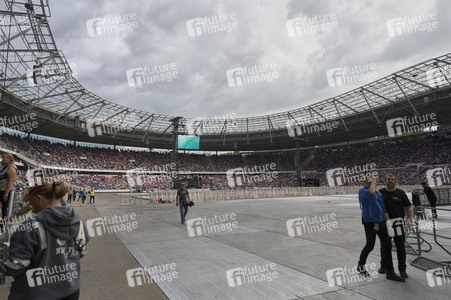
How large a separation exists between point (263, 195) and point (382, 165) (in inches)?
1199

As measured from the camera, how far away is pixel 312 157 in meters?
61.8

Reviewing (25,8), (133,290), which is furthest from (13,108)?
(133,290)

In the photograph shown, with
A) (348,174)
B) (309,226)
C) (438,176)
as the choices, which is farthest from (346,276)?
(348,174)

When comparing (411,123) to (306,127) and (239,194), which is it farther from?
(239,194)

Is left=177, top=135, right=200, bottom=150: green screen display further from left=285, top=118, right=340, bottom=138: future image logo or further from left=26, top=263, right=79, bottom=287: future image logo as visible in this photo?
left=26, top=263, right=79, bottom=287: future image logo

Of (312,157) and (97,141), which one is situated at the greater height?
(97,141)

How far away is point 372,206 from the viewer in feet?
14.7

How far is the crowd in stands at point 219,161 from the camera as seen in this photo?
131ft

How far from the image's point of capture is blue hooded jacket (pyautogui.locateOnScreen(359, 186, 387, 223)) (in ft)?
14.3

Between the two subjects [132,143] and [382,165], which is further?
[132,143]

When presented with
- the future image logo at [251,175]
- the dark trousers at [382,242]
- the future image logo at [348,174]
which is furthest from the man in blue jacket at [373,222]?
the future image logo at [251,175]

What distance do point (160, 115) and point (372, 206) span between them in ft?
150

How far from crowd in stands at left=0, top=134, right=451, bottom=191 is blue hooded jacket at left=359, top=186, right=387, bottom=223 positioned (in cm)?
3757

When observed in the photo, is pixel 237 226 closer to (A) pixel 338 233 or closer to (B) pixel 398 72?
(A) pixel 338 233
